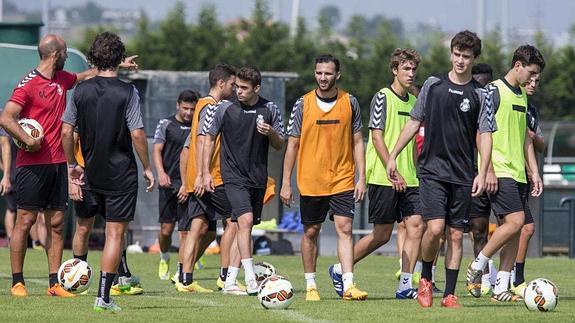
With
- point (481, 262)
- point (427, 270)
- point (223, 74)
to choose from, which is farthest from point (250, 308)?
point (223, 74)

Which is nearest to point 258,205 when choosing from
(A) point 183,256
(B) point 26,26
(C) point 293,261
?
(A) point 183,256

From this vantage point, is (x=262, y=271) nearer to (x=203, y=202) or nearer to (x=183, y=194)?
(x=203, y=202)

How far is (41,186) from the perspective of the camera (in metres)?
12.8

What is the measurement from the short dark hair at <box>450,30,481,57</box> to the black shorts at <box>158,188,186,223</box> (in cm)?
618

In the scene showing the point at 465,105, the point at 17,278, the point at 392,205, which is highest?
the point at 465,105

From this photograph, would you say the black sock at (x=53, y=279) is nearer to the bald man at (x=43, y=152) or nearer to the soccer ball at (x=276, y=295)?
the bald man at (x=43, y=152)

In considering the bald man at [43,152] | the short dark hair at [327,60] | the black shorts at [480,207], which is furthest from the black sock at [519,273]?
the bald man at [43,152]

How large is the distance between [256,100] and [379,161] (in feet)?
4.44

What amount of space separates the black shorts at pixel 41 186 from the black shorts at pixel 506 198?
3980 millimetres

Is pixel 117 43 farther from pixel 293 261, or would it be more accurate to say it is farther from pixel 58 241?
pixel 293 261

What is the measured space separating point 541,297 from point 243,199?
3.26m

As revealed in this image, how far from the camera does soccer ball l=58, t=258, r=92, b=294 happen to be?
12102mm

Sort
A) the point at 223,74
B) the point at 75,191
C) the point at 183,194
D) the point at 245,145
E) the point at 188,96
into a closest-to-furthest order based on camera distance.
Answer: the point at 75,191, the point at 245,145, the point at 223,74, the point at 183,194, the point at 188,96

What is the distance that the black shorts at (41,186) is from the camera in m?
12.8
